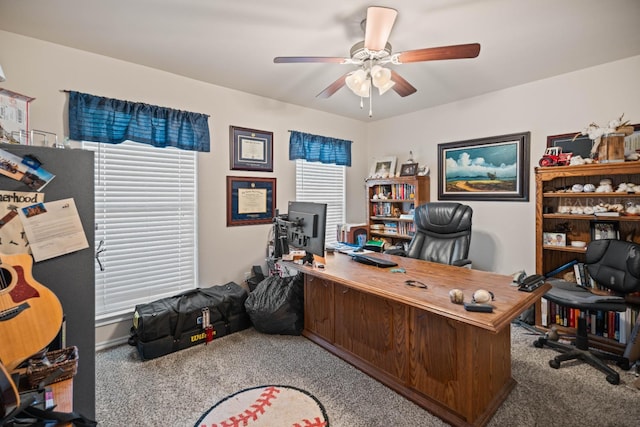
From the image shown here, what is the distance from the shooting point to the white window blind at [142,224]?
268cm

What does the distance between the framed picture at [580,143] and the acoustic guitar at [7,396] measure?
4091 mm

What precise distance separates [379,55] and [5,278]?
238cm

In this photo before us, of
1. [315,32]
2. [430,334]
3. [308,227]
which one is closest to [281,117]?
[315,32]

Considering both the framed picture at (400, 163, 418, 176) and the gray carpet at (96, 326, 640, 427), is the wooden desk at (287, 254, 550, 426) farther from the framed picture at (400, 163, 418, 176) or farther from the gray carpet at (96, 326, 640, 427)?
the framed picture at (400, 163, 418, 176)

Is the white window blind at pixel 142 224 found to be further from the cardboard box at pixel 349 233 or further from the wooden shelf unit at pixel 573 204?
the wooden shelf unit at pixel 573 204

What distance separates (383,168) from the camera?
4.54 m

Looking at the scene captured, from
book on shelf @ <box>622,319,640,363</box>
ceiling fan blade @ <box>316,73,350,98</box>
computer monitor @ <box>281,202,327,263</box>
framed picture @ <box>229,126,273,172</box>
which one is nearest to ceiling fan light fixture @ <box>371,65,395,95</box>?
ceiling fan blade @ <box>316,73,350,98</box>

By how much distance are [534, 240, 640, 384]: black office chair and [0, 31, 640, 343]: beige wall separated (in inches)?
26.0

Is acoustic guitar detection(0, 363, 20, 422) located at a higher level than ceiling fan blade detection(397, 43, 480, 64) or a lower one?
lower

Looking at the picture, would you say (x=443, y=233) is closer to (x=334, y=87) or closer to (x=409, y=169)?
(x=409, y=169)

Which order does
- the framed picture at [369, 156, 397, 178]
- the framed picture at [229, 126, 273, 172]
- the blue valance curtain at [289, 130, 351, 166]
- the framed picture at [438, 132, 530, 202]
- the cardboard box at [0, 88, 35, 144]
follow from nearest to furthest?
1. the cardboard box at [0, 88, 35, 144]
2. the framed picture at [438, 132, 530, 202]
3. the framed picture at [229, 126, 273, 172]
4. the blue valance curtain at [289, 130, 351, 166]
5. the framed picture at [369, 156, 397, 178]

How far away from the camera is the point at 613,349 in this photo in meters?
2.54

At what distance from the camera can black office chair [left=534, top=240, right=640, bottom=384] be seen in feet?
7.33

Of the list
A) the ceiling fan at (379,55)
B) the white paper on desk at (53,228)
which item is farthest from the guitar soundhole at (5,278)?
the ceiling fan at (379,55)
